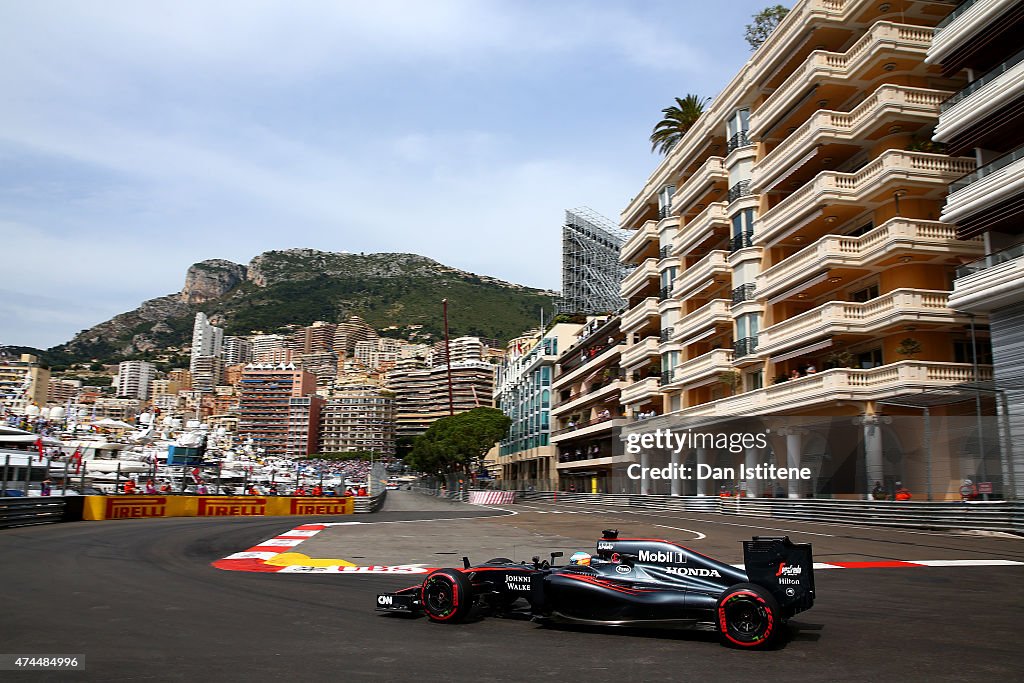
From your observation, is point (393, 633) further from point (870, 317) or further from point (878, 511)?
point (870, 317)

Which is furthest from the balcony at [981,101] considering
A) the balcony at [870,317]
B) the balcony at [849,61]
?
Result: the balcony at [849,61]

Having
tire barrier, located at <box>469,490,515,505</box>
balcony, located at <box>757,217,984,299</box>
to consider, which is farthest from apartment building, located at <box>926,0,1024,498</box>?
tire barrier, located at <box>469,490,515,505</box>

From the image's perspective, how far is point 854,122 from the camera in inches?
1432

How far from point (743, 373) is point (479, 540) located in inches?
1129

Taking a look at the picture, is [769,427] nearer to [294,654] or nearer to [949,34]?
[949,34]

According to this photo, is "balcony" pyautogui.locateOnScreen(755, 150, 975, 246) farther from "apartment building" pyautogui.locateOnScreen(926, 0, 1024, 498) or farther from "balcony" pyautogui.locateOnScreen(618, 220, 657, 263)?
"balcony" pyautogui.locateOnScreen(618, 220, 657, 263)

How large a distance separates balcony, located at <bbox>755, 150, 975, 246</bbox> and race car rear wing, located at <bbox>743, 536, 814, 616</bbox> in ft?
96.9

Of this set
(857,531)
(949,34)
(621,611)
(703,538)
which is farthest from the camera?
(949,34)

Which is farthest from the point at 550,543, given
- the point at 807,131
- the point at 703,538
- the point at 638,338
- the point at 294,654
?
the point at 638,338

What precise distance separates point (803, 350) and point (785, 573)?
30705 mm

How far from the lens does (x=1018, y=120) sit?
26156mm

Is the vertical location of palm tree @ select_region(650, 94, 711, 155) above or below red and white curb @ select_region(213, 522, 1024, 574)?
above

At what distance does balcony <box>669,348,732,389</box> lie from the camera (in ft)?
152

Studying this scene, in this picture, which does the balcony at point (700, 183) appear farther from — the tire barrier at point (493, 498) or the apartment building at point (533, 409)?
the apartment building at point (533, 409)
